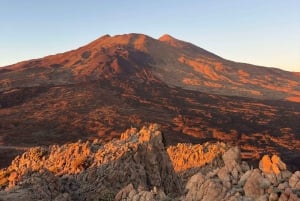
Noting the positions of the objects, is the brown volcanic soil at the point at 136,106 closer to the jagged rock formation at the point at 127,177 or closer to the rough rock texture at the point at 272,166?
the jagged rock formation at the point at 127,177

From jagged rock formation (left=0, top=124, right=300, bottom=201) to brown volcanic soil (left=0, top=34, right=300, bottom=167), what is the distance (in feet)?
141

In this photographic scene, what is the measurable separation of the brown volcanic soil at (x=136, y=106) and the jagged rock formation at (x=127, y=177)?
43.0 m

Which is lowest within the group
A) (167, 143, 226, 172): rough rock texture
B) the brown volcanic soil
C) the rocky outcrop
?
the brown volcanic soil

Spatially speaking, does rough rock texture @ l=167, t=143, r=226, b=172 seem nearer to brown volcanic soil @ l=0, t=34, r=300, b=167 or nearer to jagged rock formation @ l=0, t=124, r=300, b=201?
jagged rock formation @ l=0, t=124, r=300, b=201

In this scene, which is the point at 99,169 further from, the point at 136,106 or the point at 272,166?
the point at 136,106

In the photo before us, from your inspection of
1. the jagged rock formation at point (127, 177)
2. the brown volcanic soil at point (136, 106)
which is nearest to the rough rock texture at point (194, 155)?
the jagged rock formation at point (127, 177)

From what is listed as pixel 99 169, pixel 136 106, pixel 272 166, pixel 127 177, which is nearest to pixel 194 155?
pixel 127 177

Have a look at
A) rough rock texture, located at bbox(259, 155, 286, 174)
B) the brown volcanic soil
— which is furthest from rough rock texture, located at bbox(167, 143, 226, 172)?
the brown volcanic soil

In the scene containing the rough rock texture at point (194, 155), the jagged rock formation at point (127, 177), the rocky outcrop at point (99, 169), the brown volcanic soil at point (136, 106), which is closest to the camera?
the jagged rock formation at point (127, 177)

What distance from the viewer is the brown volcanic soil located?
320ft

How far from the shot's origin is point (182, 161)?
1538 inches

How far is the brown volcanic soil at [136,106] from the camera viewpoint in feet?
320

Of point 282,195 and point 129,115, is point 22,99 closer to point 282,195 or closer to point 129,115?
point 129,115

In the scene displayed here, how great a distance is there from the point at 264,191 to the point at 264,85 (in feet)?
629
